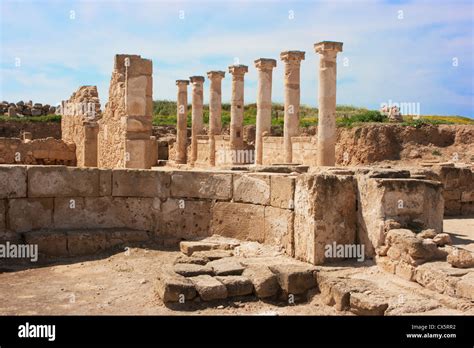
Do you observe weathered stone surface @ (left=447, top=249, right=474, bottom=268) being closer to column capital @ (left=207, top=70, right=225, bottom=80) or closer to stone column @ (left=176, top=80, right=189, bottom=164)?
column capital @ (left=207, top=70, right=225, bottom=80)

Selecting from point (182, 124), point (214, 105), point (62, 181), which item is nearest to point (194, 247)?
point (62, 181)

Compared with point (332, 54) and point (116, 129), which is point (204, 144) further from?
point (116, 129)

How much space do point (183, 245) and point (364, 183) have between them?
305cm

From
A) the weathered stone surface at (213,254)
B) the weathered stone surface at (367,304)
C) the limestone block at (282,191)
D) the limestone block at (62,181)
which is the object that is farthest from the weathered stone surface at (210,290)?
the limestone block at (62,181)

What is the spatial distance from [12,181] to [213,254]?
3.62 metres

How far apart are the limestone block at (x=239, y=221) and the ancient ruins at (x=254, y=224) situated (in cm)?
2

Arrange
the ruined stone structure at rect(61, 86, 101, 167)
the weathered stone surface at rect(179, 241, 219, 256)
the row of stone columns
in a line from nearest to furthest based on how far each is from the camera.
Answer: the weathered stone surface at rect(179, 241, 219, 256)
the row of stone columns
the ruined stone structure at rect(61, 86, 101, 167)

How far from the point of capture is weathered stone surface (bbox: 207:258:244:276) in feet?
21.6

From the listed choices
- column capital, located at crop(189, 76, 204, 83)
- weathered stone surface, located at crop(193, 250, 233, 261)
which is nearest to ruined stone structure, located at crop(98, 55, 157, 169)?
weathered stone surface, located at crop(193, 250, 233, 261)

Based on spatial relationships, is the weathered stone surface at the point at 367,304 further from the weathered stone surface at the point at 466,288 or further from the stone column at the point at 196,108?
the stone column at the point at 196,108

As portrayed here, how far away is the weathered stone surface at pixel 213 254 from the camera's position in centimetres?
741

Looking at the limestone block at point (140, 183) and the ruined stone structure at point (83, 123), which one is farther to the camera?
the ruined stone structure at point (83, 123)

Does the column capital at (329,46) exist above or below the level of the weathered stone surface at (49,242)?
above

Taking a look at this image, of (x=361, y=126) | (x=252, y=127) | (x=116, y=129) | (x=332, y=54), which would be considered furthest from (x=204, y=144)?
(x=116, y=129)
